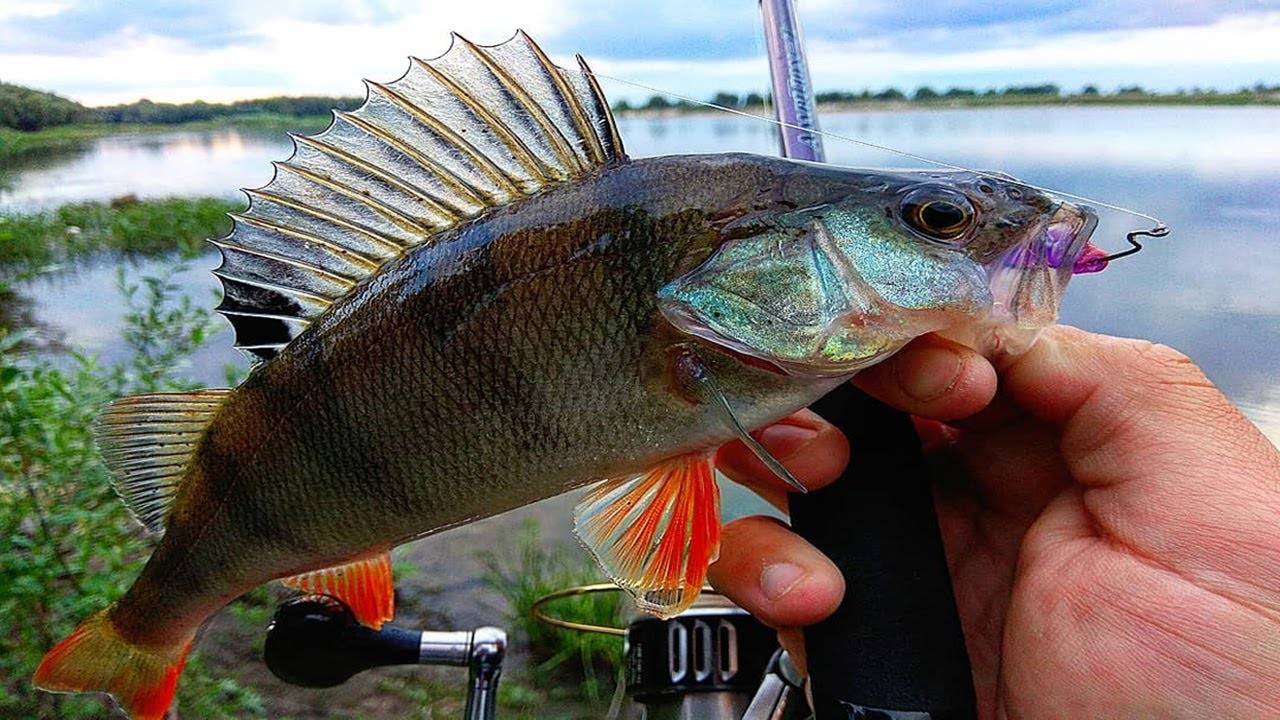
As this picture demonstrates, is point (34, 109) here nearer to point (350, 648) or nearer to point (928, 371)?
point (350, 648)

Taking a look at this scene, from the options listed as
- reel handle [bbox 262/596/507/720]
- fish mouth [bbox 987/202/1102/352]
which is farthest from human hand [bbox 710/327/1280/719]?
reel handle [bbox 262/596/507/720]

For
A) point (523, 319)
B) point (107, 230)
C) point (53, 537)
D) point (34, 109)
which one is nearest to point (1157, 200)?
point (523, 319)

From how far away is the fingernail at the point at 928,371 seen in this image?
1146 mm

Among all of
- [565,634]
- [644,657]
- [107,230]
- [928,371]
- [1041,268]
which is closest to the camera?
[1041,268]

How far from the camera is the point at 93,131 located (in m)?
23.2

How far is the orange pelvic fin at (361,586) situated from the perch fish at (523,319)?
12 mm

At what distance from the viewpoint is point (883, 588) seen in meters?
1.24

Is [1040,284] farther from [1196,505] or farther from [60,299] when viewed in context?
[60,299]

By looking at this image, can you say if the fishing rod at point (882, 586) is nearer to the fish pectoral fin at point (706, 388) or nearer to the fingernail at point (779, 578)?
the fingernail at point (779, 578)

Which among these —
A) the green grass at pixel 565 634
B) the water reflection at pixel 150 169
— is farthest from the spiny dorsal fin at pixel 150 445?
the water reflection at pixel 150 169

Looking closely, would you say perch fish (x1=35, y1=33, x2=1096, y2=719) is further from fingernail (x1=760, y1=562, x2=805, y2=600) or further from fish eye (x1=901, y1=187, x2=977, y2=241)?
fingernail (x1=760, y1=562, x2=805, y2=600)

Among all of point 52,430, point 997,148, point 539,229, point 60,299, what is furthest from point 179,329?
point 60,299

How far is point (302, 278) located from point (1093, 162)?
6.14 meters

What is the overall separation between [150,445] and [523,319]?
64cm
